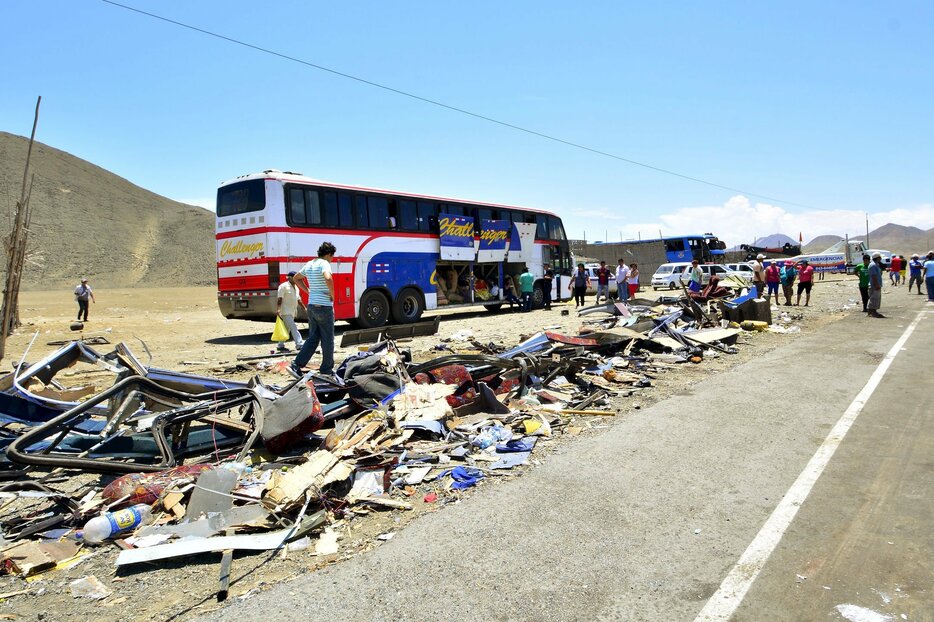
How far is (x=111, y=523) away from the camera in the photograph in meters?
A: 3.66

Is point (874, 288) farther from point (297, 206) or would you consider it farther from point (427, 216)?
point (297, 206)

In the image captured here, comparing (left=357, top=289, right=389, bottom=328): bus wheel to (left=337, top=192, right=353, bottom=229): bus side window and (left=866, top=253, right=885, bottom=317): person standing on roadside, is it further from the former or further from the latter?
(left=866, top=253, right=885, bottom=317): person standing on roadside

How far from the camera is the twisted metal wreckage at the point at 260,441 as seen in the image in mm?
3773

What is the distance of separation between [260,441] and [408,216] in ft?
42.5

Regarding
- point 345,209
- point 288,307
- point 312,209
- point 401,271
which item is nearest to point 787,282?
point 401,271

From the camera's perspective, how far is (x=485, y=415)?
6.28 m

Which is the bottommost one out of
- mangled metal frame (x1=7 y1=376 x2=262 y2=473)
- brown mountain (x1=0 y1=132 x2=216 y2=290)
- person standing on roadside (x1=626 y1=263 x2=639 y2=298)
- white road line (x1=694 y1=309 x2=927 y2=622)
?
white road line (x1=694 y1=309 x2=927 y2=622)

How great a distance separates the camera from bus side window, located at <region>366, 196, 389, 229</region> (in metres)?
16.2

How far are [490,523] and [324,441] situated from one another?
2101 millimetres

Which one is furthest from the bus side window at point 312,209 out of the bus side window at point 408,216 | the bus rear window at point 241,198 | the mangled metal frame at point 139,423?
the mangled metal frame at point 139,423

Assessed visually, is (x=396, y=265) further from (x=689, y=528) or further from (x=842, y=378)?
(x=689, y=528)

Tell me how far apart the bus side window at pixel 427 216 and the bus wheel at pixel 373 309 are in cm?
281

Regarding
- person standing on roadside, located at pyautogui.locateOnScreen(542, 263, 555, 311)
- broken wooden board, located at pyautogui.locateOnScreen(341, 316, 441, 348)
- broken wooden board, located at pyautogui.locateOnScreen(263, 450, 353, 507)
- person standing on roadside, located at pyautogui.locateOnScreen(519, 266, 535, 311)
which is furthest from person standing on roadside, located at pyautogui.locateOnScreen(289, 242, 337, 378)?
person standing on roadside, located at pyautogui.locateOnScreen(542, 263, 555, 311)

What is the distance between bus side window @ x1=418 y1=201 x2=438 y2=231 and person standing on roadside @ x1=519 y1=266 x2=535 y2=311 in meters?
4.58
